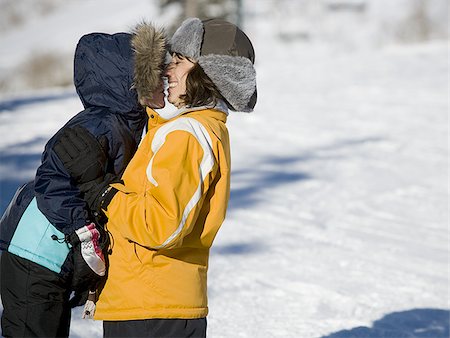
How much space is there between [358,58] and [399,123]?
6752 millimetres

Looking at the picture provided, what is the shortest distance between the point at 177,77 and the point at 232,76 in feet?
0.62

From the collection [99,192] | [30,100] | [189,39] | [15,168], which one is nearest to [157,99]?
[189,39]

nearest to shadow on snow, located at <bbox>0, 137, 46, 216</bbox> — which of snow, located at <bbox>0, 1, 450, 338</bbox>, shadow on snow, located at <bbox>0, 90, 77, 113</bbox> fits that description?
snow, located at <bbox>0, 1, 450, 338</bbox>

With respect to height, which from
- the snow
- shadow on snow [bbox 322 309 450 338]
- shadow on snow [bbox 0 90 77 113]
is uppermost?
shadow on snow [bbox 322 309 450 338]

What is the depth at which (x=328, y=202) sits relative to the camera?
7352 millimetres

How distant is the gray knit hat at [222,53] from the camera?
247 cm

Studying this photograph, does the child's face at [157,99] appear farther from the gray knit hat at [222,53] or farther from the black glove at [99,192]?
the black glove at [99,192]

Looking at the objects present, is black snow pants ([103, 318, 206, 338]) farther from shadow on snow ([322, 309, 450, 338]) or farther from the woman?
shadow on snow ([322, 309, 450, 338])

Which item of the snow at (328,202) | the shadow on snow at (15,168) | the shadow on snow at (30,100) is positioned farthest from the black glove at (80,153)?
the shadow on snow at (30,100)

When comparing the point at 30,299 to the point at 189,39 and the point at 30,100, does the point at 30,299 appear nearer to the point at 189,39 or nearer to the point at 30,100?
the point at 189,39

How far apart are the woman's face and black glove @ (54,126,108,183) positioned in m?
0.31

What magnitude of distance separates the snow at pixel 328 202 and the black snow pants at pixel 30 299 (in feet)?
3.91

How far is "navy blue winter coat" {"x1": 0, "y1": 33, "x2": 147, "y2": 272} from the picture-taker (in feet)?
8.31

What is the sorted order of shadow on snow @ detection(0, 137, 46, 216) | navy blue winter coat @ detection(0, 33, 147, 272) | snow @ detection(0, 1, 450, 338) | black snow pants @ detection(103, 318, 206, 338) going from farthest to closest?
shadow on snow @ detection(0, 137, 46, 216), snow @ detection(0, 1, 450, 338), navy blue winter coat @ detection(0, 33, 147, 272), black snow pants @ detection(103, 318, 206, 338)
